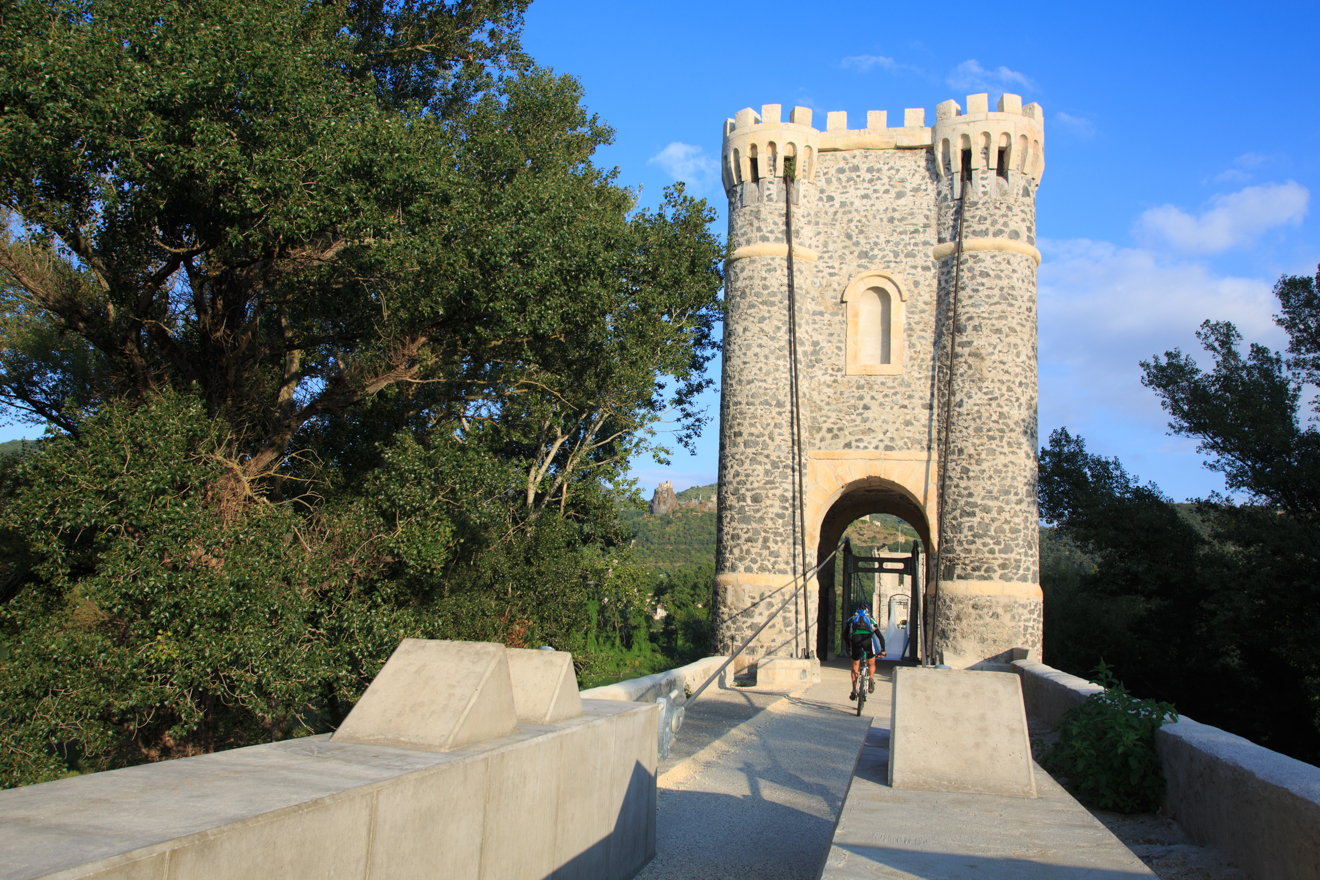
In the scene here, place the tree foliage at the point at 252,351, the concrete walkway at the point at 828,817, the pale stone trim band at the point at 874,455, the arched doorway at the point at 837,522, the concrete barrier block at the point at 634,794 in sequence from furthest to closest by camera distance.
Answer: the arched doorway at the point at 837,522
the pale stone trim band at the point at 874,455
the tree foliage at the point at 252,351
the concrete barrier block at the point at 634,794
the concrete walkway at the point at 828,817

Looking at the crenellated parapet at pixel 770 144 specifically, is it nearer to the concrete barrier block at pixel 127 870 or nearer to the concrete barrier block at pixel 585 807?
the concrete barrier block at pixel 585 807

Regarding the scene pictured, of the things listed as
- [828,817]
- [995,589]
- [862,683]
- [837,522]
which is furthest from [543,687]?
[837,522]

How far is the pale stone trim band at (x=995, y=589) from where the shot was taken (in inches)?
611

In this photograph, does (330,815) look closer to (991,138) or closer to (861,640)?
(861,640)

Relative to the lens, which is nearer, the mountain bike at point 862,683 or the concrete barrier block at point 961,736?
the concrete barrier block at point 961,736

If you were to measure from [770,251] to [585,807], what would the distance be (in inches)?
541

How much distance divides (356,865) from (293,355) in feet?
30.8

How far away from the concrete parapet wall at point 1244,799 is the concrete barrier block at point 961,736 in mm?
1037

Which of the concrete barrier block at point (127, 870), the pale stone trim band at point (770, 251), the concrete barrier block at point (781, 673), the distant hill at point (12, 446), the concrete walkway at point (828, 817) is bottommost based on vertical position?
the concrete barrier block at point (781, 673)

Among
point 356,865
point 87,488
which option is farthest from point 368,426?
point 356,865

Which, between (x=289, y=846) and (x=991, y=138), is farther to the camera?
(x=991, y=138)

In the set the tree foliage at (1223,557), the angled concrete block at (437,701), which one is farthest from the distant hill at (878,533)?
the angled concrete block at (437,701)

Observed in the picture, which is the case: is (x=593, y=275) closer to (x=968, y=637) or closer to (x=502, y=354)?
(x=502, y=354)

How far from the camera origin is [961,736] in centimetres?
388
